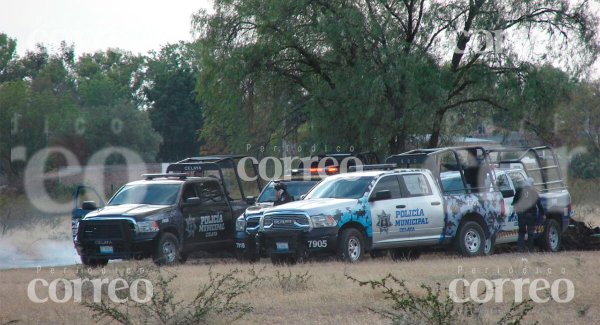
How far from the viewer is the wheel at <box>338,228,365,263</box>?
55.8 ft

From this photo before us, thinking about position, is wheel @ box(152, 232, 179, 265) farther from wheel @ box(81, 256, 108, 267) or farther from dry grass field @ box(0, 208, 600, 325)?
wheel @ box(81, 256, 108, 267)

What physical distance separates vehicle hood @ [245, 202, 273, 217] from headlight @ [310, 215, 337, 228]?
1.79 m

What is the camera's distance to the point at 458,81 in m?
30.5

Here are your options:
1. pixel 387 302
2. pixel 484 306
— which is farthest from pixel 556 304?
pixel 387 302

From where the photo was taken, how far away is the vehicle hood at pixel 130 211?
1853 cm

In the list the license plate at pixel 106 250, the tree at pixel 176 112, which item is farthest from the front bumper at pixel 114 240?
the tree at pixel 176 112

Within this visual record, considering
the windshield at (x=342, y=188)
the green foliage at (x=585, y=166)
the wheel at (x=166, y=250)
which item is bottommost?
the wheel at (x=166, y=250)

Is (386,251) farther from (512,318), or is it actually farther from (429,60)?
(429,60)

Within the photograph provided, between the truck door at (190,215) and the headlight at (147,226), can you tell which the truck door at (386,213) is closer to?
the truck door at (190,215)

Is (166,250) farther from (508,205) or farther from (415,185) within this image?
(508,205)

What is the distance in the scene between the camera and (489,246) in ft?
63.6

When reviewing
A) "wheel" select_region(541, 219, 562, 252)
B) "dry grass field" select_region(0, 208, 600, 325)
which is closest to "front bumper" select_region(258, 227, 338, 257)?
"dry grass field" select_region(0, 208, 600, 325)

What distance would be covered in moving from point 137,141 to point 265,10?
41784 mm

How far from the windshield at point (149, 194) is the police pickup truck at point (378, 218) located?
2712mm
